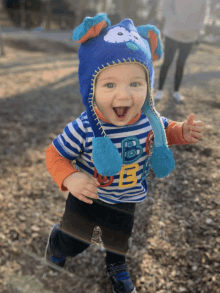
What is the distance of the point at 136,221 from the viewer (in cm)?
235

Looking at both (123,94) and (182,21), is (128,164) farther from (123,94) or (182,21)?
(182,21)

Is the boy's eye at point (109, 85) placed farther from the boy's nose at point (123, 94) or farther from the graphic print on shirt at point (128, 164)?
the graphic print on shirt at point (128, 164)

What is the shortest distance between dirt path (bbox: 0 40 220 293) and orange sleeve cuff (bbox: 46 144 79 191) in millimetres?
996

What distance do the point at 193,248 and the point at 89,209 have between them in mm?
988

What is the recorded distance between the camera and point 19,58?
7.89m

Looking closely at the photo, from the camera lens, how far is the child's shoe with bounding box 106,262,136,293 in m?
1.75

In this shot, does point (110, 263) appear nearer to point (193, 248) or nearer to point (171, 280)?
point (171, 280)

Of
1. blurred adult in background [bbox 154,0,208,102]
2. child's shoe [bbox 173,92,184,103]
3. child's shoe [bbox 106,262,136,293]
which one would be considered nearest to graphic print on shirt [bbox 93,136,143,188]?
child's shoe [bbox 106,262,136,293]

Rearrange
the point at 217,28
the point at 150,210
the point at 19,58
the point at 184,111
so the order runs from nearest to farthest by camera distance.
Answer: the point at 150,210, the point at 184,111, the point at 19,58, the point at 217,28

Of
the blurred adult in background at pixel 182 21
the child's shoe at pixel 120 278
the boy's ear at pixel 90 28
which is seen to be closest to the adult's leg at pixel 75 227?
the child's shoe at pixel 120 278

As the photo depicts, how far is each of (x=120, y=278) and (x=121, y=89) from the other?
1307 millimetres

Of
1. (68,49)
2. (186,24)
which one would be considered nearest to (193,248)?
(186,24)

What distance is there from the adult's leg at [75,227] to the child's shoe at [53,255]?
0.26 feet

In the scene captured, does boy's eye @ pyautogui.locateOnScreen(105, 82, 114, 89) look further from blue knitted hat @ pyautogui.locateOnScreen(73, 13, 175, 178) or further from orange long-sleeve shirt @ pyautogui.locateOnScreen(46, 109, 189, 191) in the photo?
orange long-sleeve shirt @ pyautogui.locateOnScreen(46, 109, 189, 191)
